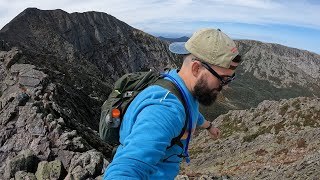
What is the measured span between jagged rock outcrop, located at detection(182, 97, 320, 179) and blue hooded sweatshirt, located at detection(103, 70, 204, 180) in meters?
31.4

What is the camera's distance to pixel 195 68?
536 cm

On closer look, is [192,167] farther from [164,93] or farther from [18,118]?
[164,93]

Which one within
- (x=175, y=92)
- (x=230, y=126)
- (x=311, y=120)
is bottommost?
(x=230, y=126)

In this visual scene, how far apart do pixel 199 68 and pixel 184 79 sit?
284 millimetres

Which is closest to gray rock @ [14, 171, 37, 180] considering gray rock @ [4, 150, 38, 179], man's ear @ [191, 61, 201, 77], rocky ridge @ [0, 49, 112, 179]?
rocky ridge @ [0, 49, 112, 179]

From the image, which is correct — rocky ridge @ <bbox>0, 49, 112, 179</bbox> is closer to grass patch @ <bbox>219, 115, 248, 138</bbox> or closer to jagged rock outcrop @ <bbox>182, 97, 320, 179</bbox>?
jagged rock outcrop @ <bbox>182, 97, 320, 179</bbox>

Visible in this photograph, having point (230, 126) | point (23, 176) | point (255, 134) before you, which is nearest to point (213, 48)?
point (23, 176)

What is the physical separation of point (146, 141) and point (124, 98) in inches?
46.9

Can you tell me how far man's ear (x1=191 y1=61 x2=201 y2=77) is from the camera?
17.4ft

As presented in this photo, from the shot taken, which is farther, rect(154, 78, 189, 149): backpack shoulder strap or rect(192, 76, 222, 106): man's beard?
rect(192, 76, 222, 106): man's beard

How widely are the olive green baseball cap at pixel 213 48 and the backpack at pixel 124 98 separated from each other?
22.7 inches

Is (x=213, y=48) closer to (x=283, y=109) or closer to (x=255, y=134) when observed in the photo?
(x=255, y=134)

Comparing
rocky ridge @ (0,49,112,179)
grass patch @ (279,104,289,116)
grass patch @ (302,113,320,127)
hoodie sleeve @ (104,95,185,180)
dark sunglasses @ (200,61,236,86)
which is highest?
dark sunglasses @ (200,61,236,86)

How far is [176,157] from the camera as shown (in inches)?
215
